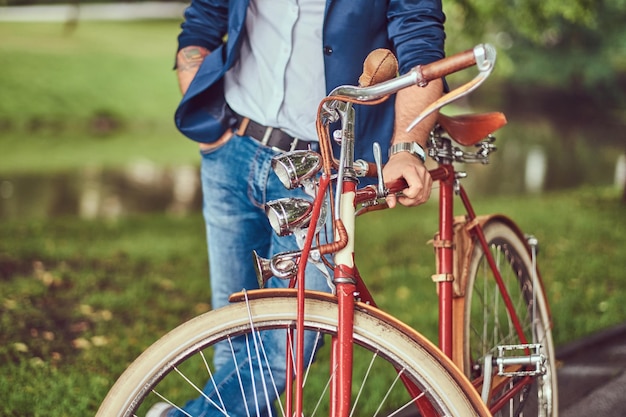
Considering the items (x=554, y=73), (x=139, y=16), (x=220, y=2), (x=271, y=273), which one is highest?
(x=139, y=16)

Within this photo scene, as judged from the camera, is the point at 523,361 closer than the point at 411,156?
No

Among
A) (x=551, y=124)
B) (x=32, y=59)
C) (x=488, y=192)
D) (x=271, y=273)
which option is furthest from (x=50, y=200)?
(x=551, y=124)

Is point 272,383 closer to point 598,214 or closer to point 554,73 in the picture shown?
point 598,214

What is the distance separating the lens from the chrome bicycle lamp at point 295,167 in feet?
6.11

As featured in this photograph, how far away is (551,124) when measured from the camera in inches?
933

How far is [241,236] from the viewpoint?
102 inches

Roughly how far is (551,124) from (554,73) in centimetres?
576

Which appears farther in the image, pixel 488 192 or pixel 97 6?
pixel 97 6

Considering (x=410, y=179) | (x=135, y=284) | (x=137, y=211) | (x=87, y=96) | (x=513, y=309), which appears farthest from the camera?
(x=87, y=96)

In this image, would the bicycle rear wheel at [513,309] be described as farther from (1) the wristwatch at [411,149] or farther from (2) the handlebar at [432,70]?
(2) the handlebar at [432,70]

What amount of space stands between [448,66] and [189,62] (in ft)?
4.10

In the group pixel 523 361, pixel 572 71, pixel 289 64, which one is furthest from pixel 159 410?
pixel 572 71

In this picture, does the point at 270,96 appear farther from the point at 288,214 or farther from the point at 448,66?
the point at 448,66

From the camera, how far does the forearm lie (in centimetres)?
274
